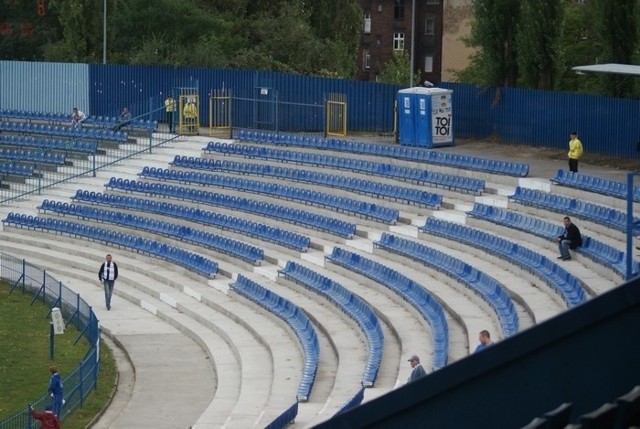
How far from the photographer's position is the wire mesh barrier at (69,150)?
4262 centimetres

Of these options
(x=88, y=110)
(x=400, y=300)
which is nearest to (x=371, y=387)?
(x=400, y=300)

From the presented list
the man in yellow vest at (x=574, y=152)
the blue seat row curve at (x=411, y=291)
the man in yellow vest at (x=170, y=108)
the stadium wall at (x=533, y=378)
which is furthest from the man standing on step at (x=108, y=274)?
the stadium wall at (x=533, y=378)

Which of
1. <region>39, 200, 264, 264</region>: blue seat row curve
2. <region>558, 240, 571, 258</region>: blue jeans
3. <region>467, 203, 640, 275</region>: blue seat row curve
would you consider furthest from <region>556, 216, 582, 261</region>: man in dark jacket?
<region>39, 200, 264, 264</region>: blue seat row curve

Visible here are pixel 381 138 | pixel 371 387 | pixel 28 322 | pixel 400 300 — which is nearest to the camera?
pixel 371 387

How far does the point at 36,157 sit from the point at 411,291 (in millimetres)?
20664

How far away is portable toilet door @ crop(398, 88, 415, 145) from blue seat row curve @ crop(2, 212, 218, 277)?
7.41 metres

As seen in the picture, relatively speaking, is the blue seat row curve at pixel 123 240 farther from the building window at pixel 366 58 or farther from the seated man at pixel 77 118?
the building window at pixel 366 58

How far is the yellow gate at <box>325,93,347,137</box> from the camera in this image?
41625 mm

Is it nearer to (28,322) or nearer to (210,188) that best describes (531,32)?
(210,188)

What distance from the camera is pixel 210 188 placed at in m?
38.3

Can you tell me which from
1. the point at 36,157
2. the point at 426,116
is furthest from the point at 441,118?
the point at 36,157

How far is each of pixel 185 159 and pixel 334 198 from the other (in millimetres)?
7988

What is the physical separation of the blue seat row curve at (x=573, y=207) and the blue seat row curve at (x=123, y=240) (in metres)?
7.53

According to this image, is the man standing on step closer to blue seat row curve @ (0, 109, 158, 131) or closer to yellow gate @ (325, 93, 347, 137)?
yellow gate @ (325, 93, 347, 137)
